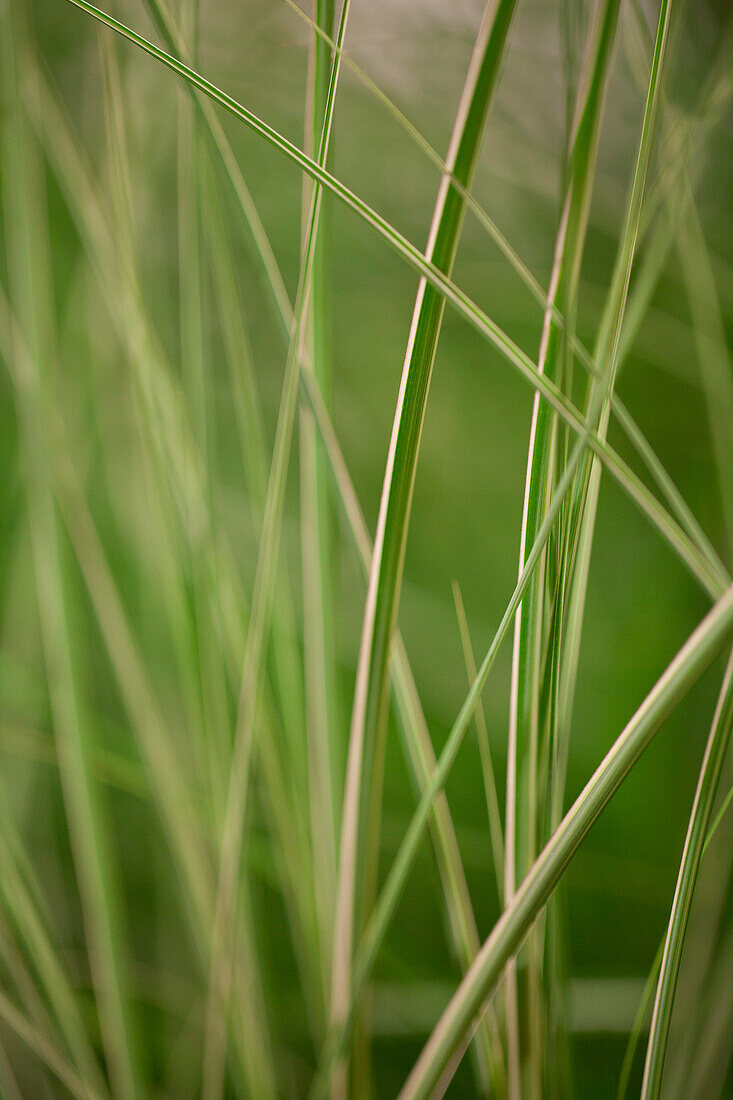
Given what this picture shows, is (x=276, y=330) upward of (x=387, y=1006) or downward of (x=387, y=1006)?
upward

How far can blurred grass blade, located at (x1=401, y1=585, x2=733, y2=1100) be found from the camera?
0.10 metres

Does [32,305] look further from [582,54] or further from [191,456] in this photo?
[582,54]

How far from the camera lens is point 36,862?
0.25 meters

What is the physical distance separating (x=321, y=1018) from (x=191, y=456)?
171 mm

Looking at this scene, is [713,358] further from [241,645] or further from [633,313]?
[241,645]

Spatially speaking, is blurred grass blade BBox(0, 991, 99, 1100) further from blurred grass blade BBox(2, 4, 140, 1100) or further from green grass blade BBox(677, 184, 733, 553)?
green grass blade BBox(677, 184, 733, 553)

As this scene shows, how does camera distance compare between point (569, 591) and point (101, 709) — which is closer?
point (569, 591)

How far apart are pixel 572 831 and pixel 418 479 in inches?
6.5

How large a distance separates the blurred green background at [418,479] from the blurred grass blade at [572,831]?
0.10m

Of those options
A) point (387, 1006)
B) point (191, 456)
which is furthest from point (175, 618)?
point (387, 1006)

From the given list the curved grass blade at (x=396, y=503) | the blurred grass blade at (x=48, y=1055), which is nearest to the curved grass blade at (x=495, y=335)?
the curved grass blade at (x=396, y=503)

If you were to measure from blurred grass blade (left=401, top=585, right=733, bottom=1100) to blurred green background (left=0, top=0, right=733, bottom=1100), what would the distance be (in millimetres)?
97

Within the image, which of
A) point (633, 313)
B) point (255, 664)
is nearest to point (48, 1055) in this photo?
point (255, 664)

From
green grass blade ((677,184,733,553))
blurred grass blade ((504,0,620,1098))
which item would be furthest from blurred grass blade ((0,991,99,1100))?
green grass blade ((677,184,733,553))
